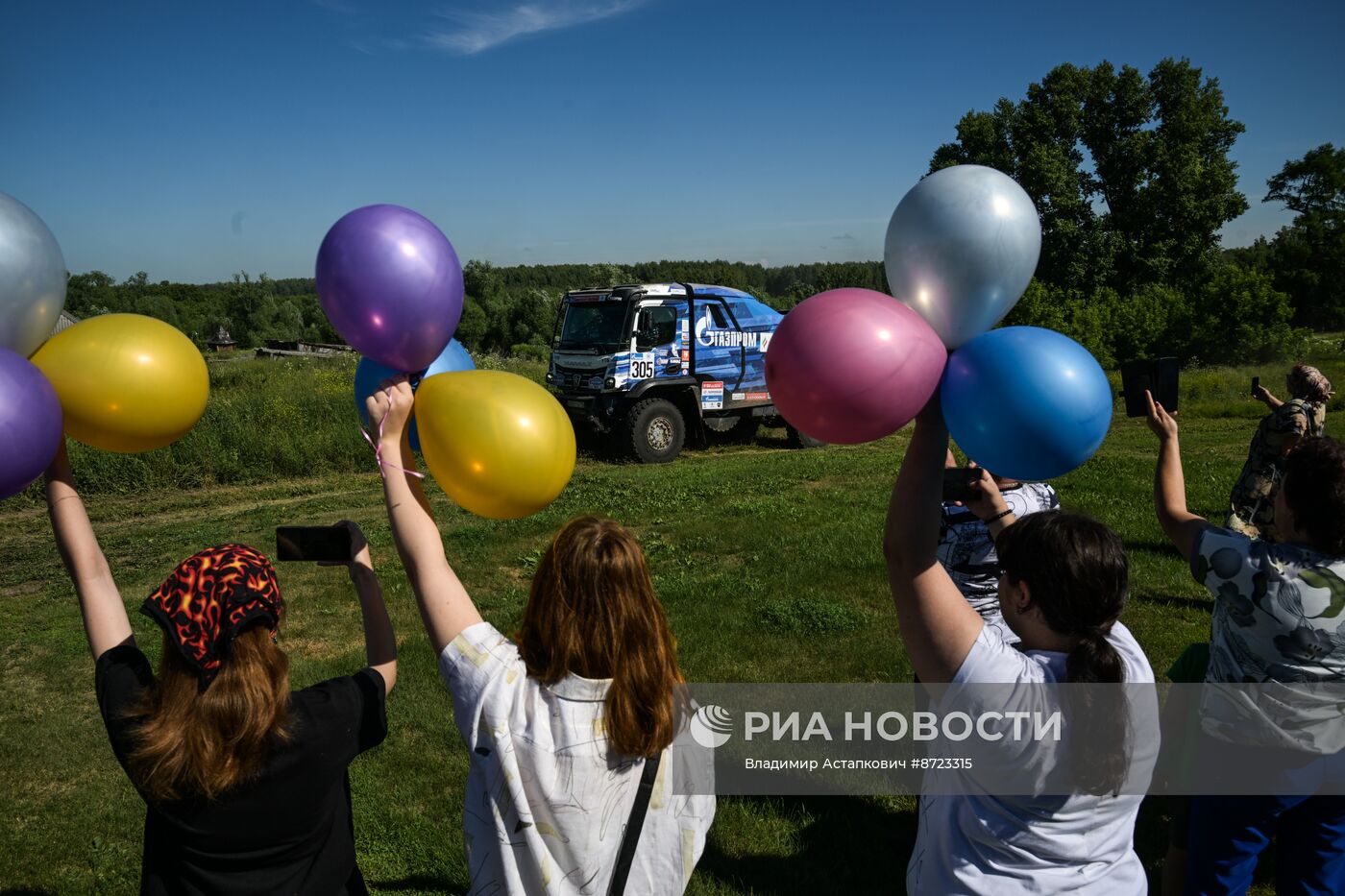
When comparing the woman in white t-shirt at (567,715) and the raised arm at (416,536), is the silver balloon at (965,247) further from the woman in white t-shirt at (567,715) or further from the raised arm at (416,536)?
the raised arm at (416,536)

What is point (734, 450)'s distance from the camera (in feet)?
44.0

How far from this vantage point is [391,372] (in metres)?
2.34

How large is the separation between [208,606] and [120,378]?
962mm

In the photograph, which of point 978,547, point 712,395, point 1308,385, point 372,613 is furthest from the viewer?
point 712,395

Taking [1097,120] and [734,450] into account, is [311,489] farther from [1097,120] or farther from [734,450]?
[1097,120]

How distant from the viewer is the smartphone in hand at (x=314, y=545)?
1.89 m

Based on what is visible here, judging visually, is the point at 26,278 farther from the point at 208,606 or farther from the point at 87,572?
the point at 208,606

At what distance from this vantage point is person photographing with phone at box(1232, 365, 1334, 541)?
185 inches

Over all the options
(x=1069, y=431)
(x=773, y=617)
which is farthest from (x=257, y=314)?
(x=1069, y=431)

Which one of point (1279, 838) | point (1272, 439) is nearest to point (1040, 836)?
point (1279, 838)

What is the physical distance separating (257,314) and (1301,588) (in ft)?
194

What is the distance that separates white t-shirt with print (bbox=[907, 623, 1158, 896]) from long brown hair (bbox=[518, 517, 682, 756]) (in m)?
0.63

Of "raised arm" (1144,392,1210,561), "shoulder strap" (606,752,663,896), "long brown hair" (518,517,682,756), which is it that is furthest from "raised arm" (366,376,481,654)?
"raised arm" (1144,392,1210,561)

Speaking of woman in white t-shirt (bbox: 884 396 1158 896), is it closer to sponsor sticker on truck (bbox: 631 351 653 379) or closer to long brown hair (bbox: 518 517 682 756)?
long brown hair (bbox: 518 517 682 756)
